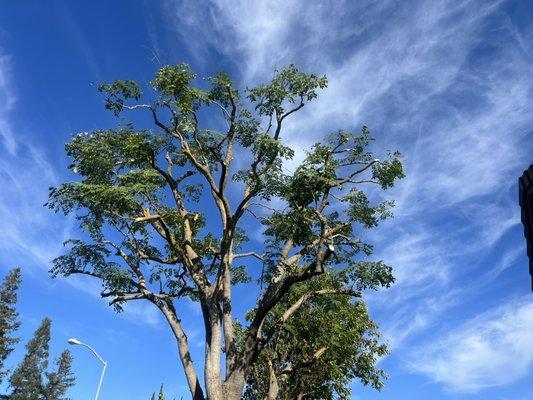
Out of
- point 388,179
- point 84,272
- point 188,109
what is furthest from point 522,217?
point 84,272

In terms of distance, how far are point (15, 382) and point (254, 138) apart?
67967mm

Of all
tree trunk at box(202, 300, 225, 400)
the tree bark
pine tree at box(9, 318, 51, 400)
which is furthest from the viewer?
pine tree at box(9, 318, 51, 400)

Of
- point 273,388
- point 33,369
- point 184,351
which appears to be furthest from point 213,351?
point 33,369

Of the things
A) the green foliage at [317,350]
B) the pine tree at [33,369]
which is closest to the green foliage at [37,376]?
the pine tree at [33,369]

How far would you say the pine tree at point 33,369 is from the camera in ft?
230

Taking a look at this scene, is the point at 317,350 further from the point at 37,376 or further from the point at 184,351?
the point at 37,376

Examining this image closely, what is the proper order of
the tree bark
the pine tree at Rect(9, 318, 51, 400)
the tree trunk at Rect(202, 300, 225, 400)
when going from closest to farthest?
the tree trunk at Rect(202, 300, 225, 400) < the tree bark < the pine tree at Rect(9, 318, 51, 400)

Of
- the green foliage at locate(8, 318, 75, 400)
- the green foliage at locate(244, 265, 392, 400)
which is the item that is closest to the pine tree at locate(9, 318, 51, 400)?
the green foliage at locate(8, 318, 75, 400)

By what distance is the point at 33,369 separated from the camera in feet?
237

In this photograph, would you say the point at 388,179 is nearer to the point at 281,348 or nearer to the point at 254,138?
the point at 254,138

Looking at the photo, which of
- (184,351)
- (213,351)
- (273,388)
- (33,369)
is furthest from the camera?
(33,369)

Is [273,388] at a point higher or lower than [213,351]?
higher

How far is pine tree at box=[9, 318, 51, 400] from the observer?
70.0 m

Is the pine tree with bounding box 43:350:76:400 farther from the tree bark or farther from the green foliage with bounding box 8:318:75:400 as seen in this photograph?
the tree bark
